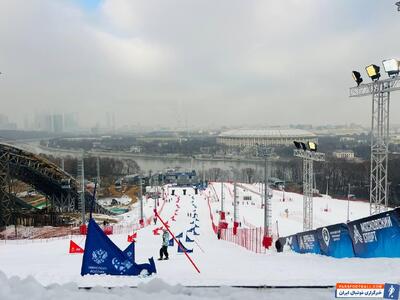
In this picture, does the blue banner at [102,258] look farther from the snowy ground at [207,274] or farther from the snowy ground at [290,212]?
the snowy ground at [290,212]

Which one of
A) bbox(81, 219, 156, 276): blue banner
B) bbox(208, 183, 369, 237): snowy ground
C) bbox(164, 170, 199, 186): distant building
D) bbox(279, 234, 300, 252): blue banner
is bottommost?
bbox(164, 170, 199, 186): distant building

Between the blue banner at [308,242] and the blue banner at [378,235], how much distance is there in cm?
239

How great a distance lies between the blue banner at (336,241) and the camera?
11025 mm

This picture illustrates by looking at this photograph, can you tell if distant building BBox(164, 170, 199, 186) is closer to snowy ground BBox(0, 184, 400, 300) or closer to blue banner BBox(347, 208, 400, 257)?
snowy ground BBox(0, 184, 400, 300)

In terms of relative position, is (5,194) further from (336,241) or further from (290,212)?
(336,241)

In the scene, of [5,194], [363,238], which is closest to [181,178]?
[5,194]

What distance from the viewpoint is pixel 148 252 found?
46.7 feet

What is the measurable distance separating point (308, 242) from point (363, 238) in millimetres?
3549

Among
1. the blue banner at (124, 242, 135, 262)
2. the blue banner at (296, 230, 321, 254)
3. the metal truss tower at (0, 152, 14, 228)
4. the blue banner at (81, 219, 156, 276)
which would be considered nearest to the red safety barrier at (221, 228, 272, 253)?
the blue banner at (296, 230, 321, 254)

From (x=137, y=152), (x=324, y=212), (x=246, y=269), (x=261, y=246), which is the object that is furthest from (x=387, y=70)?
(x=137, y=152)

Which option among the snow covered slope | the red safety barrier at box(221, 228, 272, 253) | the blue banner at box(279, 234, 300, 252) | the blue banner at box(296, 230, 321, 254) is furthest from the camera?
the red safety barrier at box(221, 228, 272, 253)

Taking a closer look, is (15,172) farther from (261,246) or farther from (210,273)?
(210,273)

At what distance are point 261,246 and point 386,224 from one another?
345 inches

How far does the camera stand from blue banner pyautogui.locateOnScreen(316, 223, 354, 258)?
11.0 metres
